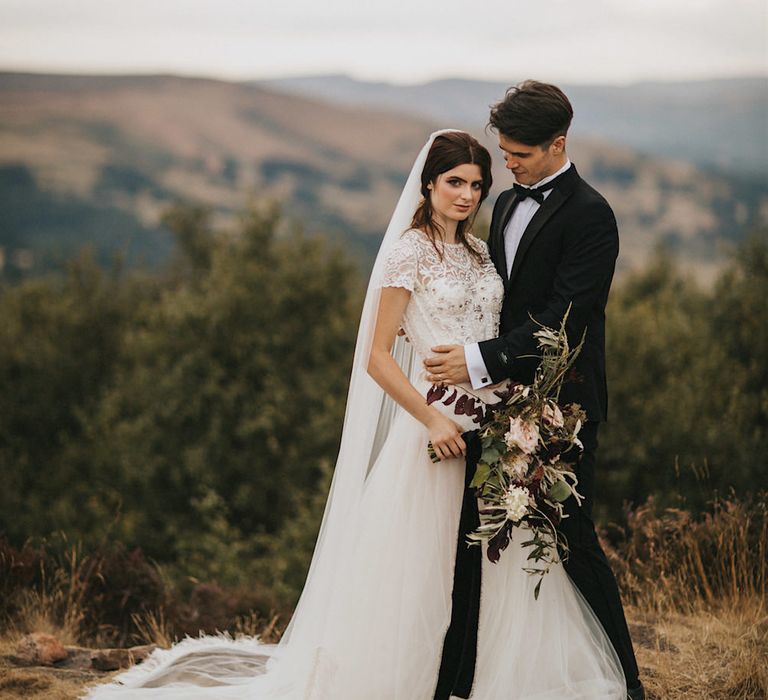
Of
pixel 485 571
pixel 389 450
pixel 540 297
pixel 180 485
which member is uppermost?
pixel 540 297

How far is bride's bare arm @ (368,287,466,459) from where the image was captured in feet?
12.2

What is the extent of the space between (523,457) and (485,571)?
0.69m

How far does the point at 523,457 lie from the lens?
343cm

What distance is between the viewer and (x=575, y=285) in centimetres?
368

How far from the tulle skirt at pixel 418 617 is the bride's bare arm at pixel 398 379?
0.22m

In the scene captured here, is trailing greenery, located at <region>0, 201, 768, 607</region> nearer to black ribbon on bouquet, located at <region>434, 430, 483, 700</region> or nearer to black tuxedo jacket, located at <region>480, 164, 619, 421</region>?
black ribbon on bouquet, located at <region>434, 430, 483, 700</region>

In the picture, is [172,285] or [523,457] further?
[172,285]

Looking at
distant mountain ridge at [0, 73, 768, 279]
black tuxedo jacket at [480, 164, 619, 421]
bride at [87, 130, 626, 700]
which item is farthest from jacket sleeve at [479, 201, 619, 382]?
distant mountain ridge at [0, 73, 768, 279]

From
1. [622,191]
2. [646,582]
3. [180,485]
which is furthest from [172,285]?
[622,191]

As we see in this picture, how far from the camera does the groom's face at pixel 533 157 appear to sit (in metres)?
3.75

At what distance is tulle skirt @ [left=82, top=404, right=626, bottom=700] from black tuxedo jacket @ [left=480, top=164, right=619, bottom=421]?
22.3 inches

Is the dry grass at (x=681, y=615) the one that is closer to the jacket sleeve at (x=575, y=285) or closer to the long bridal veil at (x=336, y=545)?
the long bridal veil at (x=336, y=545)

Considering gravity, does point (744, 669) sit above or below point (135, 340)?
below

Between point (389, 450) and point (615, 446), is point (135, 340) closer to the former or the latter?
point (615, 446)
